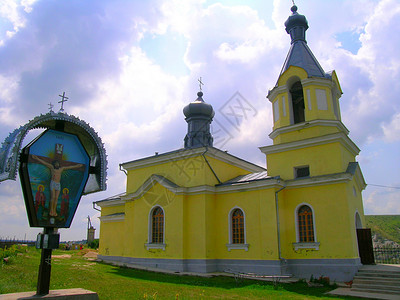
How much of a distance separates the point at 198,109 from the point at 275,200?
8.44 metres

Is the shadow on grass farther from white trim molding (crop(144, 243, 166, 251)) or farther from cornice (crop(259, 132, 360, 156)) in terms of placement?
cornice (crop(259, 132, 360, 156))

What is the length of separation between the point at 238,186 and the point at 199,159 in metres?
2.49

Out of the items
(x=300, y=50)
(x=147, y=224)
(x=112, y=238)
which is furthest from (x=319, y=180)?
(x=112, y=238)

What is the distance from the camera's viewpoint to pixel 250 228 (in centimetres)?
1466

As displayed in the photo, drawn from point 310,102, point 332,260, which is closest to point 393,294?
point 332,260

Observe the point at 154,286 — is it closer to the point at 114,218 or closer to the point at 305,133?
the point at 305,133

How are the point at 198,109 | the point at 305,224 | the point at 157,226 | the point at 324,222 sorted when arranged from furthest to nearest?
1. the point at 198,109
2. the point at 157,226
3. the point at 305,224
4. the point at 324,222

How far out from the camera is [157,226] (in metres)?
17.0

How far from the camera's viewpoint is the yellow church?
519 inches

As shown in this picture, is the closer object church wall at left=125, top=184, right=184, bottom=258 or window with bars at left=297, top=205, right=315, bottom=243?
window with bars at left=297, top=205, right=315, bottom=243

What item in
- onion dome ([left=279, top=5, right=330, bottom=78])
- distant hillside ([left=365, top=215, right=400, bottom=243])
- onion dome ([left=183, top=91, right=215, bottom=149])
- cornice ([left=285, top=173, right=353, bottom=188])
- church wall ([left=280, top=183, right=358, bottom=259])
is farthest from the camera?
distant hillside ([left=365, top=215, right=400, bottom=243])

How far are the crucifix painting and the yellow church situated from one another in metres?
8.30

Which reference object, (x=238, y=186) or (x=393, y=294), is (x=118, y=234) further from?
Answer: (x=393, y=294)

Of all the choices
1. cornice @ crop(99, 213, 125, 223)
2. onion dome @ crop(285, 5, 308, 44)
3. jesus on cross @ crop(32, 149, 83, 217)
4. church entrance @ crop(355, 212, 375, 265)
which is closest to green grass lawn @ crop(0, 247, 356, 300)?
jesus on cross @ crop(32, 149, 83, 217)
